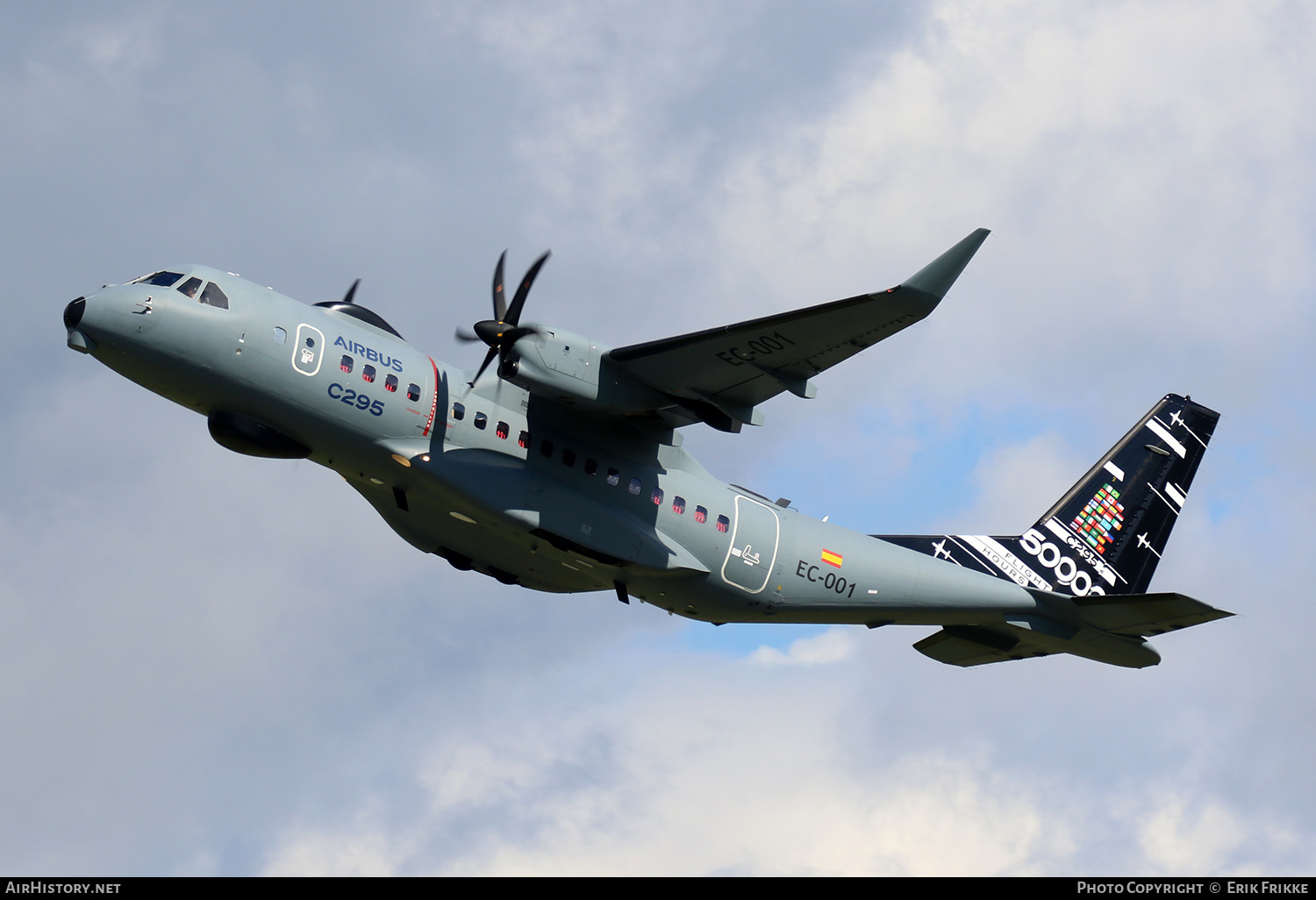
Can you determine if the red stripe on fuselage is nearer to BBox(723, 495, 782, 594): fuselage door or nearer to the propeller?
the propeller

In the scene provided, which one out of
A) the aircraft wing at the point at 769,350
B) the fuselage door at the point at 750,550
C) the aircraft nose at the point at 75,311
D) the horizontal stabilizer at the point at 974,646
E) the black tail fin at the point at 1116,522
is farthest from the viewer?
the black tail fin at the point at 1116,522

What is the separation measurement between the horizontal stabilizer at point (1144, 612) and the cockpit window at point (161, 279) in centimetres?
1841

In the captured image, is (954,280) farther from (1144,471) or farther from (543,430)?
(1144,471)

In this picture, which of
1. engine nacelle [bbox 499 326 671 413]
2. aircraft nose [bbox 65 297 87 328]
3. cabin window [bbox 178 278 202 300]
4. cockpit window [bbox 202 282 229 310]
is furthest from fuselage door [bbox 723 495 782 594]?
aircraft nose [bbox 65 297 87 328]

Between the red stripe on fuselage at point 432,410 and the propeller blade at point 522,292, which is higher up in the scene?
the propeller blade at point 522,292

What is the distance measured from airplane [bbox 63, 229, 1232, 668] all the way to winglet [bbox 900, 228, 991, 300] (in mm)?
31

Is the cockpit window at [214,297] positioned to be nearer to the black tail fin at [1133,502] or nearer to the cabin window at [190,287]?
the cabin window at [190,287]

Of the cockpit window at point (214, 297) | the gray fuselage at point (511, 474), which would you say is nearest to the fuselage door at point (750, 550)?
the gray fuselage at point (511, 474)

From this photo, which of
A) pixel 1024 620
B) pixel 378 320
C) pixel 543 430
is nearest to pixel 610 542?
pixel 543 430

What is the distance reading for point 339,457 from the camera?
23.4m

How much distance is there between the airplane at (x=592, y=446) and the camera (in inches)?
866

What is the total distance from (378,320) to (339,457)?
269cm

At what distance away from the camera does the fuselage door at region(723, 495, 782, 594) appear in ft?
84.4

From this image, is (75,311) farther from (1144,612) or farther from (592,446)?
(1144,612)
